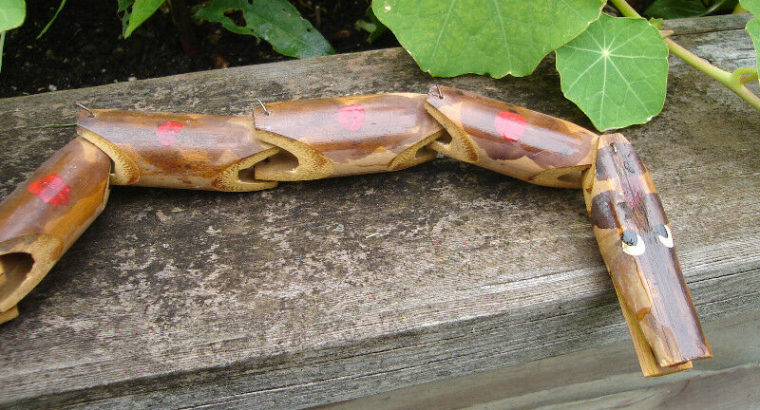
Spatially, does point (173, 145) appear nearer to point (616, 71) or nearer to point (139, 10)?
point (139, 10)

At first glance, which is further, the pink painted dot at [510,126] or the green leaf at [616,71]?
the green leaf at [616,71]

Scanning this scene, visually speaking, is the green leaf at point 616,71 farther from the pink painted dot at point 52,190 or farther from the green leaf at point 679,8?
the pink painted dot at point 52,190

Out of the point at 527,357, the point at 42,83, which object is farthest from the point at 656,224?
the point at 42,83

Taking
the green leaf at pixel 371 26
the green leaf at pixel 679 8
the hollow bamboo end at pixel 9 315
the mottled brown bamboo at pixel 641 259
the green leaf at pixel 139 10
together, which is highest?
the green leaf at pixel 371 26

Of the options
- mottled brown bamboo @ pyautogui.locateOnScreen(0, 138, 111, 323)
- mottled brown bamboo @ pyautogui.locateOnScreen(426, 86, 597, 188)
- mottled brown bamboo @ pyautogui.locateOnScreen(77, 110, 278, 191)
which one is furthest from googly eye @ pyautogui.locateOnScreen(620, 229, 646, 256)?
mottled brown bamboo @ pyautogui.locateOnScreen(0, 138, 111, 323)

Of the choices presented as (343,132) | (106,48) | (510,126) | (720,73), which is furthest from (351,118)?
(106,48)

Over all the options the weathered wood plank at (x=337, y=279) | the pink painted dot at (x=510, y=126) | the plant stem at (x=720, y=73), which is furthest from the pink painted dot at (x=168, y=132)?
the plant stem at (x=720, y=73)
